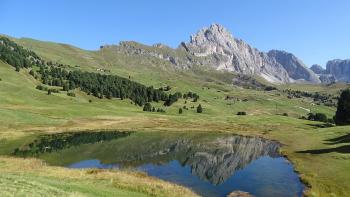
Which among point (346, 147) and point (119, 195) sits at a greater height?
point (346, 147)

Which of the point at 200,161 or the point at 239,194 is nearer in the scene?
the point at 239,194

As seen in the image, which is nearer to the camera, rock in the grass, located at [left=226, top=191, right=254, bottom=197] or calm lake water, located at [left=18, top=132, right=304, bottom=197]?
rock in the grass, located at [left=226, top=191, right=254, bottom=197]

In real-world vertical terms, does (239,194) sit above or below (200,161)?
below

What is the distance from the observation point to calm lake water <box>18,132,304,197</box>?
58469 mm

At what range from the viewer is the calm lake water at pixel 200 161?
58.5 metres

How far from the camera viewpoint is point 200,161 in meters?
81.1

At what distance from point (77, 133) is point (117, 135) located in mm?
11458

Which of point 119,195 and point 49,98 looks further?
point 49,98

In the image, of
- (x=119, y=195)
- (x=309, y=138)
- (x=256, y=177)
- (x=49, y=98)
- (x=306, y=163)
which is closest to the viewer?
(x=119, y=195)

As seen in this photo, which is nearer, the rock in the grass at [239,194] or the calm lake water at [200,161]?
the rock in the grass at [239,194]

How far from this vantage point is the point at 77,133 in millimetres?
116500

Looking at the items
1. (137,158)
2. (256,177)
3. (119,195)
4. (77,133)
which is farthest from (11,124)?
(119,195)

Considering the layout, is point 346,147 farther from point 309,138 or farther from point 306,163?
point 309,138

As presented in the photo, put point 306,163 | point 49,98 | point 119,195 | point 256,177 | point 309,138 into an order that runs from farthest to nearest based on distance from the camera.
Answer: point 49,98 → point 309,138 → point 306,163 → point 256,177 → point 119,195
